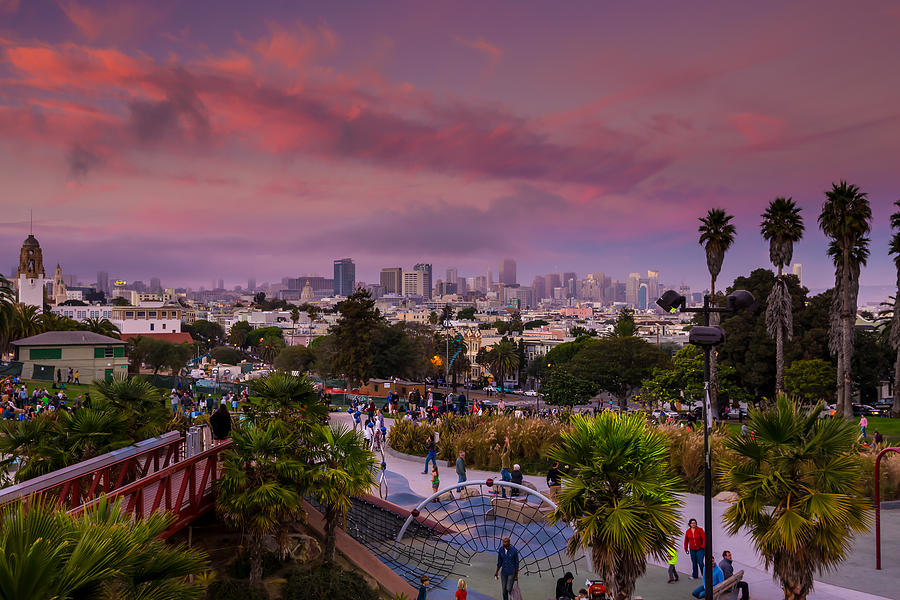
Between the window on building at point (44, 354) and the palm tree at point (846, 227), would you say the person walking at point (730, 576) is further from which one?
the window on building at point (44, 354)

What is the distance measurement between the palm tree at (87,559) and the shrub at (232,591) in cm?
750

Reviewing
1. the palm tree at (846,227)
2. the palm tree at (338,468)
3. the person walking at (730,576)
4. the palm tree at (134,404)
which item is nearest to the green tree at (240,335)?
the palm tree at (846,227)

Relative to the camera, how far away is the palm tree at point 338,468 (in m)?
12.7

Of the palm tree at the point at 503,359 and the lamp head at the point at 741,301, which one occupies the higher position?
the lamp head at the point at 741,301

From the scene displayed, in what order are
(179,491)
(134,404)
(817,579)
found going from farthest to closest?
1. (817,579)
2. (134,404)
3. (179,491)

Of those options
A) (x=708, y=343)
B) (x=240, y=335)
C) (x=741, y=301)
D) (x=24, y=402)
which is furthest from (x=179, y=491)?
(x=240, y=335)

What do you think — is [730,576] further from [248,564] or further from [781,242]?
[781,242]

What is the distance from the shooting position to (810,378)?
47656 mm

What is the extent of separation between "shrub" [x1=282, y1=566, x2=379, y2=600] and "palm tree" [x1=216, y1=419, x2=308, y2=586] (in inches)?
31.6

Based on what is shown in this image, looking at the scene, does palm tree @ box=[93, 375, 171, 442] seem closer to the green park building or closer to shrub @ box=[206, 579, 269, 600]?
shrub @ box=[206, 579, 269, 600]

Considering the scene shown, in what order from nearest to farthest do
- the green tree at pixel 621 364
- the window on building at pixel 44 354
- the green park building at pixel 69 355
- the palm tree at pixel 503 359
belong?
the green park building at pixel 69 355
the window on building at pixel 44 354
the green tree at pixel 621 364
the palm tree at pixel 503 359

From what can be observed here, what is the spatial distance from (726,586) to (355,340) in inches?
2000

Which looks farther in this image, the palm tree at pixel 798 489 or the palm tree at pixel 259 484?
the palm tree at pixel 259 484

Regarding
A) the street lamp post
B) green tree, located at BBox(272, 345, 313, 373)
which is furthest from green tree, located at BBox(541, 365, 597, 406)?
green tree, located at BBox(272, 345, 313, 373)
